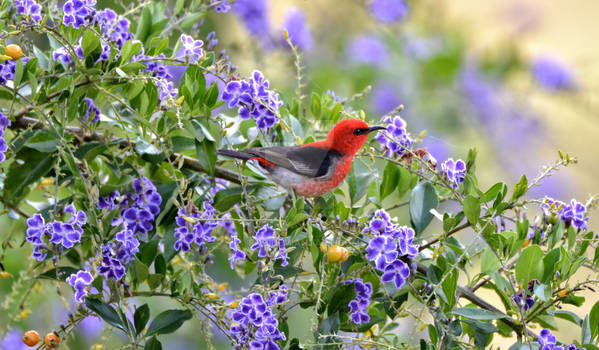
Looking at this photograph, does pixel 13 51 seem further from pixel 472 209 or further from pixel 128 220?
pixel 472 209

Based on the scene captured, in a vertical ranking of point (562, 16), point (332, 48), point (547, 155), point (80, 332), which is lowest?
point (80, 332)

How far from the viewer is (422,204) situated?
1507 mm

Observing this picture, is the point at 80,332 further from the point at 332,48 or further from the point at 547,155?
the point at 547,155

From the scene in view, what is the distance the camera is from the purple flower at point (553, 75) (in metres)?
4.54

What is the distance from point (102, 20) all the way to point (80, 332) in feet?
6.23

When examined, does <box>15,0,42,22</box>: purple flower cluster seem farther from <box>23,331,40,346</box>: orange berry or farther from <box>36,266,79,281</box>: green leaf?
<box>23,331,40,346</box>: orange berry

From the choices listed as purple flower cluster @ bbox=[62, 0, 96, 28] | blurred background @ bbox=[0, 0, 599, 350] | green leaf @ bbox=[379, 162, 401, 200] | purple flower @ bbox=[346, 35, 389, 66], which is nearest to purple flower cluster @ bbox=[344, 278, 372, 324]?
green leaf @ bbox=[379, 162, 401, 200]

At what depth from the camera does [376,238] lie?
132cm

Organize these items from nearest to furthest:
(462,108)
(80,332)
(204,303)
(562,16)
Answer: (204,303) < (80,332) < (462,108) < (562,16)

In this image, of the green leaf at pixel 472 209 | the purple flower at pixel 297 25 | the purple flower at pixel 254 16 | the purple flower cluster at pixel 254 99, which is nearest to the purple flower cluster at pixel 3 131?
the purple flower cluster at pixel 254 99

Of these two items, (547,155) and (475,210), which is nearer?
(475,210)

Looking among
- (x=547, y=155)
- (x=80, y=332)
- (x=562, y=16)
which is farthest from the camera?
(x=562, y=16)

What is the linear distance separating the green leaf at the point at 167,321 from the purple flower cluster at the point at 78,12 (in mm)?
604

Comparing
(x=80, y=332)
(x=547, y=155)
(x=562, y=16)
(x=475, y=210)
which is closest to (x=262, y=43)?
(x=80, y=332)
